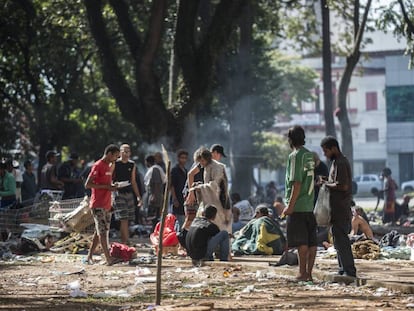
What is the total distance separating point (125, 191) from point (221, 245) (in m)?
3.52

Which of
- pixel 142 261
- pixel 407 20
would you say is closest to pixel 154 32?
pixel 407 20

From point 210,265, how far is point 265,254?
1980mm

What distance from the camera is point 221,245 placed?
16.0 metres

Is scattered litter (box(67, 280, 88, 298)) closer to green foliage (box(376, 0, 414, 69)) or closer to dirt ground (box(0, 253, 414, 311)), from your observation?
dirt ground (box(0, 253, 414, 311))

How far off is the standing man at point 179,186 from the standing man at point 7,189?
4.45 meters

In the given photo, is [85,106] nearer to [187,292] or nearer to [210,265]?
[210,265]

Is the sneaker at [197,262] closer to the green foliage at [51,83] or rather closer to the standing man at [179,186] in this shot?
the standing man at [179,186]

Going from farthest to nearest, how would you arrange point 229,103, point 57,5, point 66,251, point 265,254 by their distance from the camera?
point 229,103, point 57,5, point 66,251, point 265,254

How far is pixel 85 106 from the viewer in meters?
39.9

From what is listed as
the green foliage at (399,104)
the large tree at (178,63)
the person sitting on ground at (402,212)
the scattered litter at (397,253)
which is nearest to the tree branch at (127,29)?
the large tree at (178,63)

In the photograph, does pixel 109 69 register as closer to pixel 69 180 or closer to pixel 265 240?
pixel 69 180

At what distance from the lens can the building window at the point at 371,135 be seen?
8331 centimetres

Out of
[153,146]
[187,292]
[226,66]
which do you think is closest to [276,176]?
[226,66]

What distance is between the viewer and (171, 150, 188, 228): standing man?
727 inches
